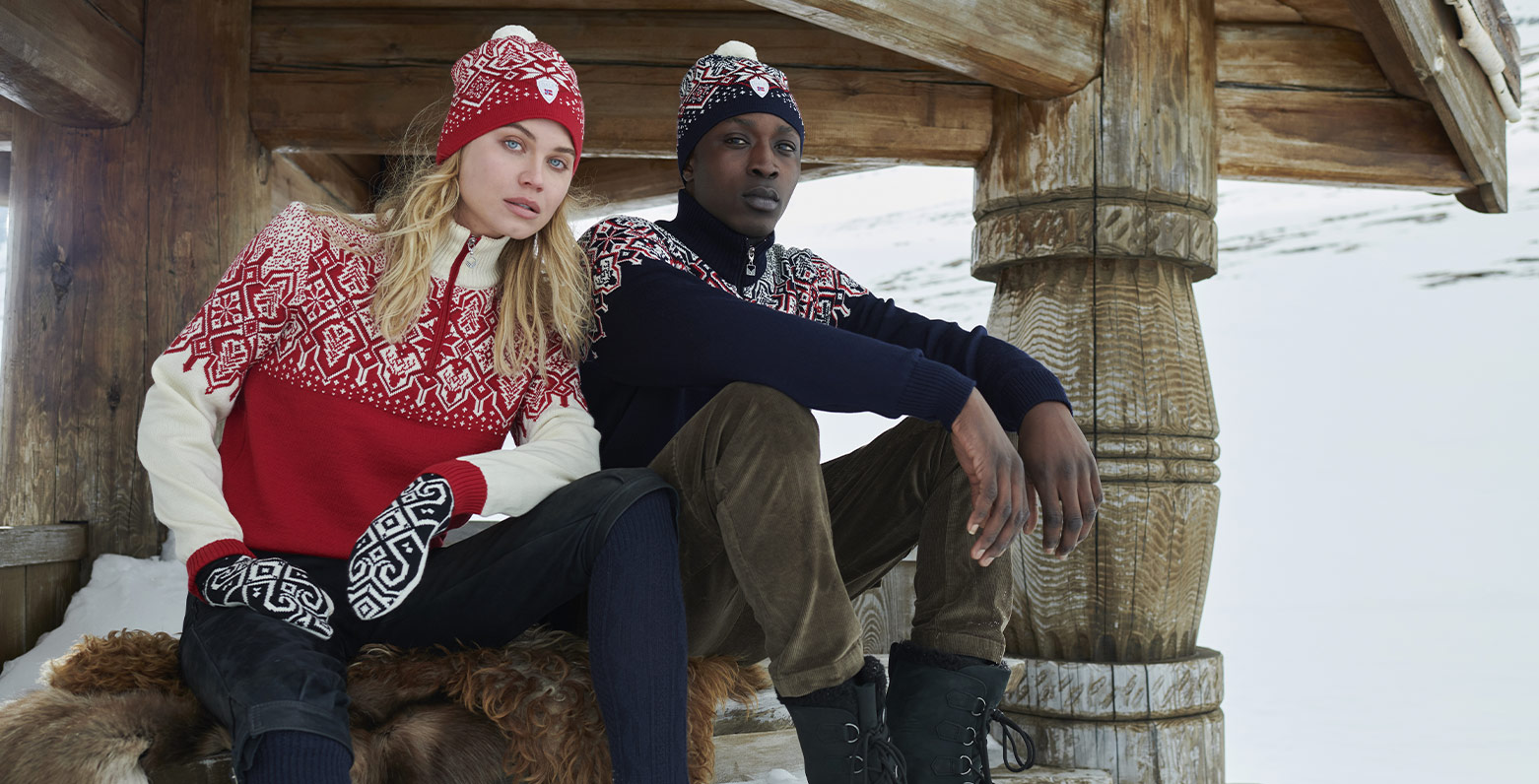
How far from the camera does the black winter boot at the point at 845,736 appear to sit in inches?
52.1

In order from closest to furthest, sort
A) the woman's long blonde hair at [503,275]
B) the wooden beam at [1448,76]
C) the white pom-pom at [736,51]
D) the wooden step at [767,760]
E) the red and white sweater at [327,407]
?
1. the red and white sweater at [327,407]
2. the woman's long blonde hair at [503,275]
3. the white pom-pom at [736,51]
4. the wooden step at [767,760]
5. the wooden beam at [1448,76]

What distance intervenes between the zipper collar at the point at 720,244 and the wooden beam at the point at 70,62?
1.27 meters

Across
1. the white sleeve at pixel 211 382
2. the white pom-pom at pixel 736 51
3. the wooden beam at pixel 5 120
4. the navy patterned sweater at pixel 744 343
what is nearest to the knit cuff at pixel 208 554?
the white sleeve at pixel 211 382

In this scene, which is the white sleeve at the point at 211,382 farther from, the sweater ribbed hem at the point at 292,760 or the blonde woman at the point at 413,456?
the sweater ribbed hem at the point at 292,760

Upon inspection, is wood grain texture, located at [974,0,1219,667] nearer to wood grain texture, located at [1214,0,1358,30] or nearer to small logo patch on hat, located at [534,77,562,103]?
wood grain texture, located at [1214,0,1358,30]

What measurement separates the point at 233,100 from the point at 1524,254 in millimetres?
10093

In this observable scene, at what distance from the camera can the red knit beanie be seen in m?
1.57

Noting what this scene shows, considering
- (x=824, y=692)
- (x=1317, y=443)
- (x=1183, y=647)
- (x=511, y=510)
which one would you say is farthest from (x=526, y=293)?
(x=1317, y=443)

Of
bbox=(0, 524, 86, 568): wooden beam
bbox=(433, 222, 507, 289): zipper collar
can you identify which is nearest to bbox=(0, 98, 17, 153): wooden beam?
bbox=(0, 524, 86, 568): wooden beam

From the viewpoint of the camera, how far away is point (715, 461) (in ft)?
4.45

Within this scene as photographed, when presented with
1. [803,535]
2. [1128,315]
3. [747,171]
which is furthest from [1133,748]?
[747,171]

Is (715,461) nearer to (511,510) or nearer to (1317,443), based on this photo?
(511,510)

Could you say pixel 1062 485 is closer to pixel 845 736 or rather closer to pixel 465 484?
pixel 845 736

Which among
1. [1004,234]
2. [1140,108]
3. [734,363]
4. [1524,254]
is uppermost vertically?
[1524,254]
